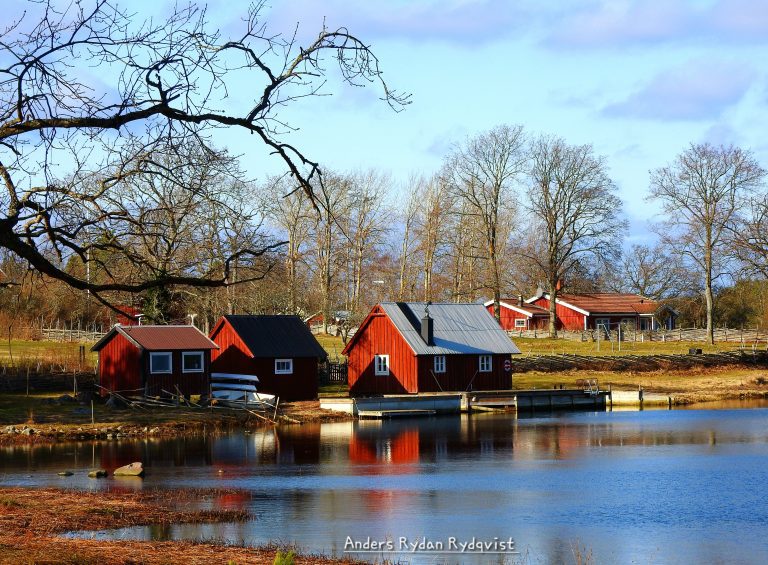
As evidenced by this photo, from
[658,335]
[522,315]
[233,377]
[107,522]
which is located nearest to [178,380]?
[233,377]

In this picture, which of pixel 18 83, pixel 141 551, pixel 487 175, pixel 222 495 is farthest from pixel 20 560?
pixel 487 175

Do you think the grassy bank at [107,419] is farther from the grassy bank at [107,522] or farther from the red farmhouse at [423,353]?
the grassy bank at [107,522]

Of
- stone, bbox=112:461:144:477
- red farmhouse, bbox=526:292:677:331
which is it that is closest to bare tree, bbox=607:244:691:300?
red farmhouse, bbox=526:292:677:331

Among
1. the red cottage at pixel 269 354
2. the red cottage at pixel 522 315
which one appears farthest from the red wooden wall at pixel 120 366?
the red cottage at pixel 522 315

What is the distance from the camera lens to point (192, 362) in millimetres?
47719

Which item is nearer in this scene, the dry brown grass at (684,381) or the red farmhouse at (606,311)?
the dry brown grass at (684,381)

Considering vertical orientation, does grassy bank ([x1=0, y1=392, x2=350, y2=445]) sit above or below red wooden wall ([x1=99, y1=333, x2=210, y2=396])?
below

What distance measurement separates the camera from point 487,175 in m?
85.1

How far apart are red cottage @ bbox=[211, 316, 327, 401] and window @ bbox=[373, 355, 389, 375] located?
175 inches

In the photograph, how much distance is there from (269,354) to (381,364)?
7636 millimetres

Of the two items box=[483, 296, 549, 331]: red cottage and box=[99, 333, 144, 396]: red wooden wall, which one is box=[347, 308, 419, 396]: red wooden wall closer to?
box=[99, 333, 144, 396]: red wooden wall

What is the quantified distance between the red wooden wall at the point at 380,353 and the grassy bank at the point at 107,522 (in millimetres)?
29876

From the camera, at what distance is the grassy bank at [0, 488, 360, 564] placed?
12633 mm

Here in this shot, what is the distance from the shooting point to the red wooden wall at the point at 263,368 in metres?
51.0
